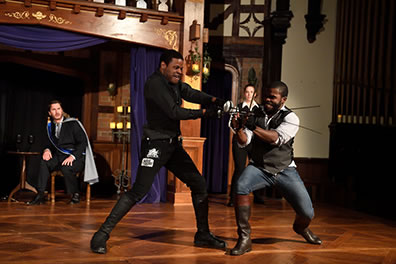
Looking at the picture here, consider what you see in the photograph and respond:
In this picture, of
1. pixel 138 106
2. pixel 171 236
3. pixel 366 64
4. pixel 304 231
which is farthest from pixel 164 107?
pixel 366 64

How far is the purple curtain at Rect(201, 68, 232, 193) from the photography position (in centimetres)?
840

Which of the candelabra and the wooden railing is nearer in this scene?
the wooden railing

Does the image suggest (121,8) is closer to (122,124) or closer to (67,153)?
(67,153)

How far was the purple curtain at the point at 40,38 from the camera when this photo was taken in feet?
20.7

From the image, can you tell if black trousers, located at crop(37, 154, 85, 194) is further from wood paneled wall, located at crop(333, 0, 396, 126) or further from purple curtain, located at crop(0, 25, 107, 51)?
wood paneled wall, located at crop(333, 0, 396, 126)

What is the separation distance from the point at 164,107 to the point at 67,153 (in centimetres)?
321

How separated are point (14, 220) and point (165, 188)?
91.8 inches

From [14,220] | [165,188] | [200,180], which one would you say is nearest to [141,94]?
[165,188]

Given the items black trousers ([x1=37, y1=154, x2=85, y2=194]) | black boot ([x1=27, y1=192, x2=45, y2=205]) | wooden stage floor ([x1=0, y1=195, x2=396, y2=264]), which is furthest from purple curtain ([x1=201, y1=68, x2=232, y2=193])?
black boot ([x1=27, y1=192, x2=45, y2=205])

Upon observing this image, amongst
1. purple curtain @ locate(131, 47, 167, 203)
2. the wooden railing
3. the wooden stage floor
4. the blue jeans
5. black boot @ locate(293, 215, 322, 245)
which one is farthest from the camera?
purple curtain @ locate(131, 47, 167, 203)

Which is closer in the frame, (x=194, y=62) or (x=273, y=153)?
(x=273, y=153)

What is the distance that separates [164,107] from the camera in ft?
12.4

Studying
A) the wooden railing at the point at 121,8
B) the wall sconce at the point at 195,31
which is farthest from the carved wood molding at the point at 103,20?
the wall sconce at the point at 195,31

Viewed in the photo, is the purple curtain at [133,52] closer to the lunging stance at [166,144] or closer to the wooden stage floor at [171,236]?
the wooden stage floor at [171,236]
